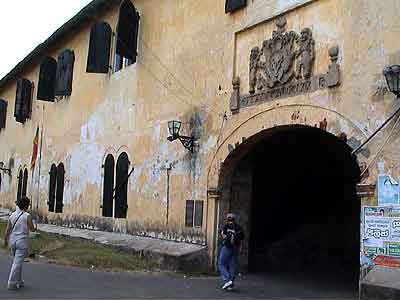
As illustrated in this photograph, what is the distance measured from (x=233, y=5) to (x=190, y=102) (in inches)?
99.8

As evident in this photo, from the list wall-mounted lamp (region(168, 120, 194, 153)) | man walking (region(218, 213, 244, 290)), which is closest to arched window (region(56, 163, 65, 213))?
wall-mounted lamp (region(168, 120, 194, 153))

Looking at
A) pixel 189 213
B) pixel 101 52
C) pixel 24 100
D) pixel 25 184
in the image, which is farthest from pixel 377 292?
pixel 24 100

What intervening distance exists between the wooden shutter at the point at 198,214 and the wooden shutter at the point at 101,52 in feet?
22.8

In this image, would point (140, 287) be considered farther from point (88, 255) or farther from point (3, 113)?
point (3, 113)

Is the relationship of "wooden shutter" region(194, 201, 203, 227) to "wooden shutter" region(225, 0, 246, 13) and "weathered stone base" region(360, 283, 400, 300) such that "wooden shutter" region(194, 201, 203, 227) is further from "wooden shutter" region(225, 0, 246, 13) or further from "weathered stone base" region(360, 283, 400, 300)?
"weathered stone base" region(360, 283, 400, 300)

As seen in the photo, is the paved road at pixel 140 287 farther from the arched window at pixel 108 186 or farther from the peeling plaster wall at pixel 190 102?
the arched window at pixel 108 186

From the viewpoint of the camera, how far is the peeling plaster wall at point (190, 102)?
31.8 feet

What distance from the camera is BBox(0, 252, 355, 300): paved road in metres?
9.23

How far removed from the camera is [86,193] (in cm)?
1889

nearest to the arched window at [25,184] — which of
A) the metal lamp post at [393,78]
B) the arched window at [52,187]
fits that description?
the arched window at [52,187]

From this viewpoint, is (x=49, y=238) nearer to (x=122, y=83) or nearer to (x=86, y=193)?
(x=86, y=193)

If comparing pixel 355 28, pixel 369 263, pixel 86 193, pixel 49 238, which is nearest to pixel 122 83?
pixel 86 193

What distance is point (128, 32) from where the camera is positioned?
55.4 ft

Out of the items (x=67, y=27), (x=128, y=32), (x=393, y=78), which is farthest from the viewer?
(x=67, y=27)
